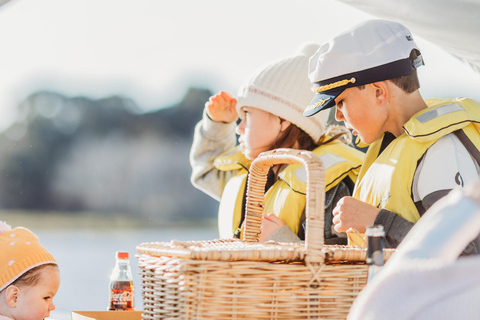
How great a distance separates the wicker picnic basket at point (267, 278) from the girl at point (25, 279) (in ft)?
2.52

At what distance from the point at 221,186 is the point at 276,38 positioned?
812 mm

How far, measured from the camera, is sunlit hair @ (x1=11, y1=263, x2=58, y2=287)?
188cm

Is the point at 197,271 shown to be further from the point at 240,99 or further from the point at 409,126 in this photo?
the point at 240,99

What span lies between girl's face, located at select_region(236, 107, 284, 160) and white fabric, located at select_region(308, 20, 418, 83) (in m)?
0.61

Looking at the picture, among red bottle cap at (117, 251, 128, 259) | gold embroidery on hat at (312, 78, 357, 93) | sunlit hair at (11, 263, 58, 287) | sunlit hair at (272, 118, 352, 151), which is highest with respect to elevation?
gold embroidery on hat at (312, 78, 357, 93)

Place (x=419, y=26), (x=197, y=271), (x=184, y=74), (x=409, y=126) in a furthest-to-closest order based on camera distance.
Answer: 1. (x=184, y=74)
2. (x=419, y=26)
3. (x=409, y=126)
4. (x=197, y=271)

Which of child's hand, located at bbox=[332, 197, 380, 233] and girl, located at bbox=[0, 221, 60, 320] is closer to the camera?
child's hand, located at bbox=[332, 197, 380, 233]

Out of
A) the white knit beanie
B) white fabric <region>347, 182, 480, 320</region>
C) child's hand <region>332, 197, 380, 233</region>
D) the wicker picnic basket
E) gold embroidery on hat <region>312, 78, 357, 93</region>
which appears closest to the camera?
white fabric <region>347, 182, 480, 320</region>

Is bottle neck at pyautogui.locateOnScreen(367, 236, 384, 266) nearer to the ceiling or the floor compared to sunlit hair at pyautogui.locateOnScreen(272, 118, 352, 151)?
nearer to the floor

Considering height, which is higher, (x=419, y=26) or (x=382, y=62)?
(x=419, y=26)

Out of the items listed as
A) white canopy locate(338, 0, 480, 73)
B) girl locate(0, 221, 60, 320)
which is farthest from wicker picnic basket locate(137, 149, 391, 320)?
white canopy locate(338, 0, 480, 73)

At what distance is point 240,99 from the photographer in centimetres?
224

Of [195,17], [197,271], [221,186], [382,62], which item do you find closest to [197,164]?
[221,186]

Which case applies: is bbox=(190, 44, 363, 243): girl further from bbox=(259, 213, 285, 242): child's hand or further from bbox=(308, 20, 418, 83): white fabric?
bbox=(308, 20, 418, 83): white fabric
